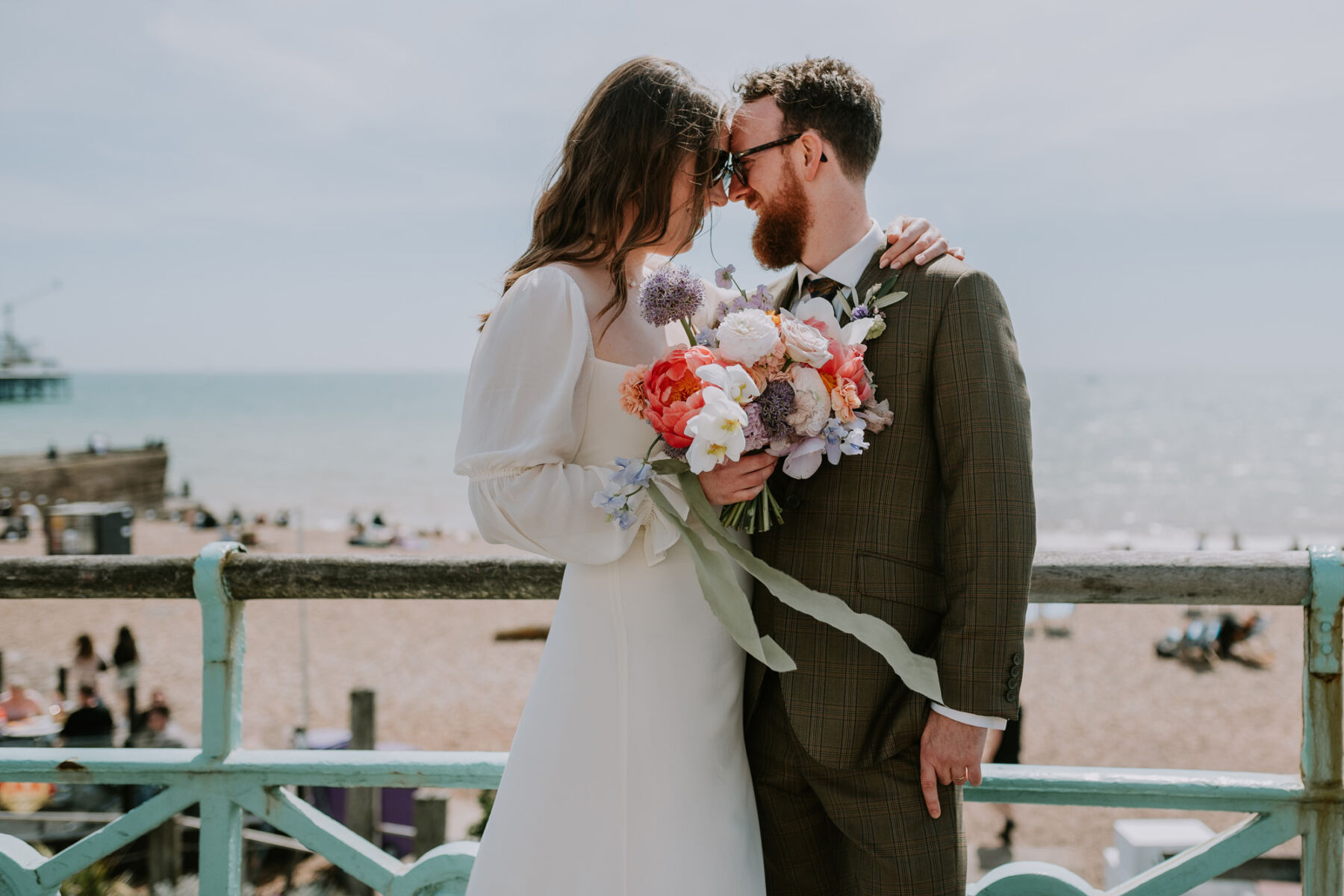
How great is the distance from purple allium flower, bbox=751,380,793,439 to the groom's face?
2.07 feet

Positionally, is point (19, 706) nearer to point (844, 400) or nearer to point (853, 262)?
point (853, 262)

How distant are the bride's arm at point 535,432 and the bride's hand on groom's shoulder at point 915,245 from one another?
662mm

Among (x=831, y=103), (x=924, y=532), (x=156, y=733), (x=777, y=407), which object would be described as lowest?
(x=156, y=733)

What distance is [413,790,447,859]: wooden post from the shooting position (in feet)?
19.2

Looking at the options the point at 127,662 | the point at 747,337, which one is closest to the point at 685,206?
the point at 747,337

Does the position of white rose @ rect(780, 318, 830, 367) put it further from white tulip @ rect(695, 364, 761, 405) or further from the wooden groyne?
the wooden groyne

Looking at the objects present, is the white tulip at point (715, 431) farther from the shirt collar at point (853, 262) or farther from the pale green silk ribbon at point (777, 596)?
the shirt collar at point (853, 262)

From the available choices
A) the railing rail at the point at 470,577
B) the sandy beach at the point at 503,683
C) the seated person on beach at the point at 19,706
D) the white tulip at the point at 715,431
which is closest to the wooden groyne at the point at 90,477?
the sandy beach at the point at 503,683

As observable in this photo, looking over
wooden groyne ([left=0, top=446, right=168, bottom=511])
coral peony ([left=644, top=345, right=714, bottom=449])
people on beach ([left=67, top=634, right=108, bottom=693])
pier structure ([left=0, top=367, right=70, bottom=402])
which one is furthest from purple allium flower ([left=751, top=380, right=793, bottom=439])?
pier structure ([left=0, top=367, right=70, bottom=402])

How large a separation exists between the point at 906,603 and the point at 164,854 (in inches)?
261

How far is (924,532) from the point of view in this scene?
1739mm

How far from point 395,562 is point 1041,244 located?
127 m

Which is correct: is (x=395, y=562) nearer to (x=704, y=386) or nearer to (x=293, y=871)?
(x=704, y=386)

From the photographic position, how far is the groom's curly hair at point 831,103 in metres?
1.99
